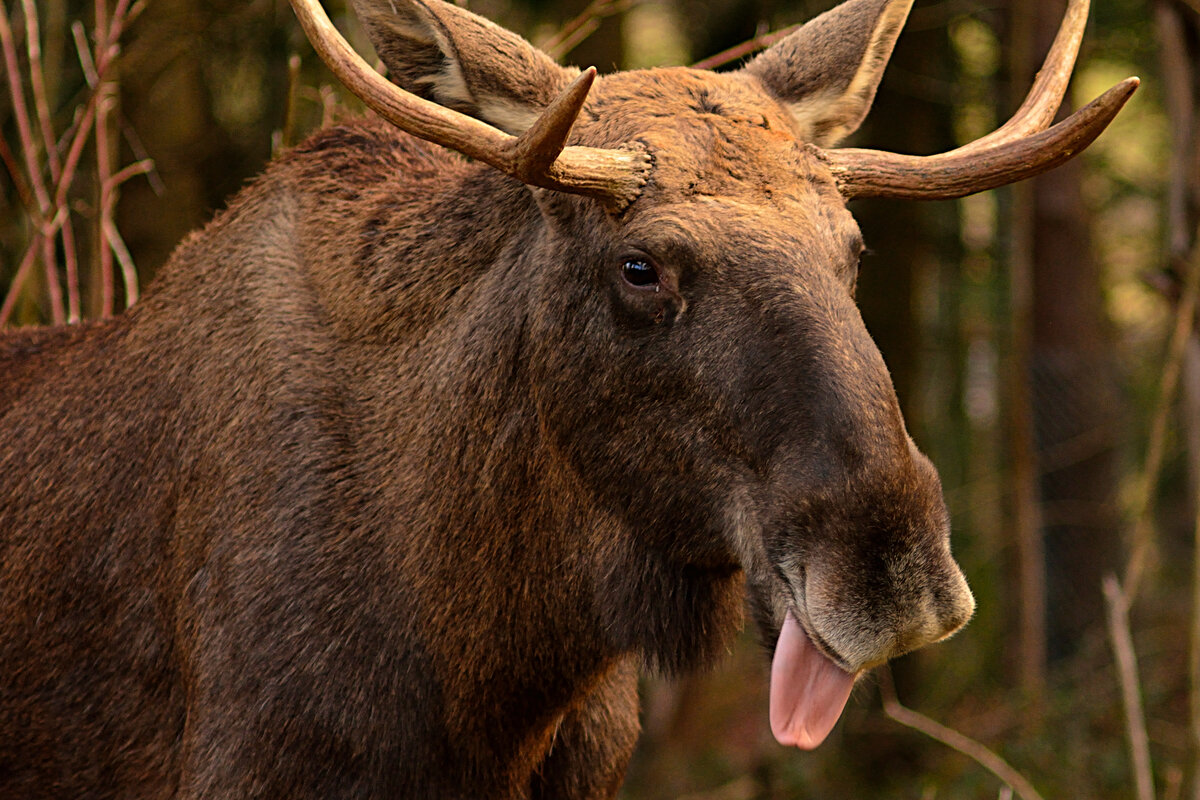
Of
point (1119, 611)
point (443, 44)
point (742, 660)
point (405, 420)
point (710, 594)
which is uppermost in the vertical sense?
point (443, 44)

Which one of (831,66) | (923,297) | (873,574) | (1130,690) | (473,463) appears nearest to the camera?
(873,574)

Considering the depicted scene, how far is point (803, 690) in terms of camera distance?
9.57 ft

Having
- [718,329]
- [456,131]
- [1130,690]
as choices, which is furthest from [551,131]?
[1130,690]

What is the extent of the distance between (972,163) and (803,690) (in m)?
1.34

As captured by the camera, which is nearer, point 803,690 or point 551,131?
point 551,131

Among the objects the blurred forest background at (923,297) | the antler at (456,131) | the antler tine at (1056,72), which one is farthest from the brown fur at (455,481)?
the blurred forest background at (923,297)

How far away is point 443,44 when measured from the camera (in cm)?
335

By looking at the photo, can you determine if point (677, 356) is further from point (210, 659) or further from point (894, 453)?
point (210, 659)

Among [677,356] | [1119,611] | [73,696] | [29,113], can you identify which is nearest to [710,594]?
[677,356]

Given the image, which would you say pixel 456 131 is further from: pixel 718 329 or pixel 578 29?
pixel 578 29

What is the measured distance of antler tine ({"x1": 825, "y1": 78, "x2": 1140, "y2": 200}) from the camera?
3166 mm

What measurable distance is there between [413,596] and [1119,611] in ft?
8.70

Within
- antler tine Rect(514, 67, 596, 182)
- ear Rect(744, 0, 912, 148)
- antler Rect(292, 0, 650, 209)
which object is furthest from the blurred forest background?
antler tine Rect(514, 67, 596, 182)

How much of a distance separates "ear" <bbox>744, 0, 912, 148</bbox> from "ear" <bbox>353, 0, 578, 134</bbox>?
0.69 metres
